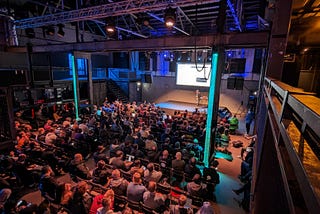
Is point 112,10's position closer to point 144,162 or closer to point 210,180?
point 144,162

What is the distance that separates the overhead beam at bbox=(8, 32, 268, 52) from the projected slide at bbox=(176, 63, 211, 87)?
828cm

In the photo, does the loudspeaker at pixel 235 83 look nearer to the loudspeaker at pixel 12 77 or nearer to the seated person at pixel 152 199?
the seated person at pixel 152 199

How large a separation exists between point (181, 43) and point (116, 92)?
483 inches

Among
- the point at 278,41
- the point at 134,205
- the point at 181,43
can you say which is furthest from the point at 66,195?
the point at 278,41

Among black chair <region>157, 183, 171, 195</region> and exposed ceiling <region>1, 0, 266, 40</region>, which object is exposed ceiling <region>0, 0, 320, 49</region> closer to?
exposed ceiling <region>1, 0, 266, 40</region>

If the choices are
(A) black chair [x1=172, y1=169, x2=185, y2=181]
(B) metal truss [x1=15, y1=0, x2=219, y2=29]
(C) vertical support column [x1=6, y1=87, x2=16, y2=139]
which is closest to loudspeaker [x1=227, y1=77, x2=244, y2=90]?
(B) metal truss [x1=15, y1=0, x2=219, y2=29]

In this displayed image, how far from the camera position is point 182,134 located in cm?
850

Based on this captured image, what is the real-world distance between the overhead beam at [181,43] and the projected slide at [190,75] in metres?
8.28

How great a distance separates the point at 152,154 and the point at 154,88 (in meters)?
13.6

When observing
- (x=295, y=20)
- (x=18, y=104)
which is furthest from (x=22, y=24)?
(x=295, y=20)

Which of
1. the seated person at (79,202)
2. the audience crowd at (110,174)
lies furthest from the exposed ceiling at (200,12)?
the seated person at (79,202)

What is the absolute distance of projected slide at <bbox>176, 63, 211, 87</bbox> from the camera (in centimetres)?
1491

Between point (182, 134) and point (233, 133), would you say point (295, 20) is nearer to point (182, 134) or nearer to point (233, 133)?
point (182, 134)

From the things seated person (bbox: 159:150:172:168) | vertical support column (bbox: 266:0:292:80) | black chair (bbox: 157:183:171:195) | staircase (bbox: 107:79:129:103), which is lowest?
black chair (bbox: 157:183:171:195)
